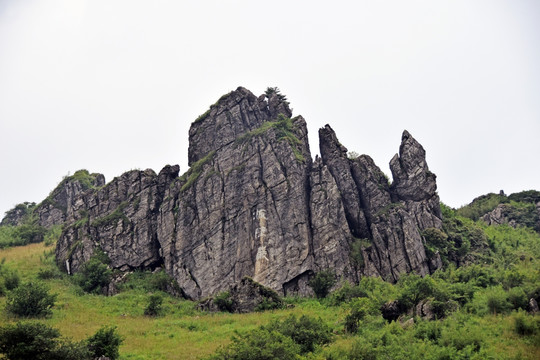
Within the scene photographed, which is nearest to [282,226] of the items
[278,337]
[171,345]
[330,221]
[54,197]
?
[330,221]

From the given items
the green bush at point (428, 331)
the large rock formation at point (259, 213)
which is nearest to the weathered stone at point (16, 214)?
the large rock formation at point (259, 213)

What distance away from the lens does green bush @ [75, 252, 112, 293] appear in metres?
52.2

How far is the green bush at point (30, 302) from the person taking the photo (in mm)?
38688

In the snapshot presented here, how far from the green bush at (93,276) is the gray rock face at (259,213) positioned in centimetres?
334

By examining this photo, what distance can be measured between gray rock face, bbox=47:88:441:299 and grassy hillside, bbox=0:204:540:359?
4.45m

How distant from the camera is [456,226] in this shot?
200ft

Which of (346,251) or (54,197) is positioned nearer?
(346,251)

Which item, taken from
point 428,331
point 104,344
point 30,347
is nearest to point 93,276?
point 104,344

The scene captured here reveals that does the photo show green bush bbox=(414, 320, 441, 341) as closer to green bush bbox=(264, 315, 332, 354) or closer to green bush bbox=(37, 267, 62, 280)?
green bush bbox=(264, 315, 332, 354)

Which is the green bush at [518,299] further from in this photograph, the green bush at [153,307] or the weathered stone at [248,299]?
the green bush at [153,307]

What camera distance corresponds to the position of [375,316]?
1316 inches

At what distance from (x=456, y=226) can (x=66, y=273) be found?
2231 inches

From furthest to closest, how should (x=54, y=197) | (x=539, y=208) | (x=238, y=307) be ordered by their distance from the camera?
(x=54, y=197) < (x=539, y=208) < (x=238, y=307)

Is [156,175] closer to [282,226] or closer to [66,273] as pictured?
[66,273]
